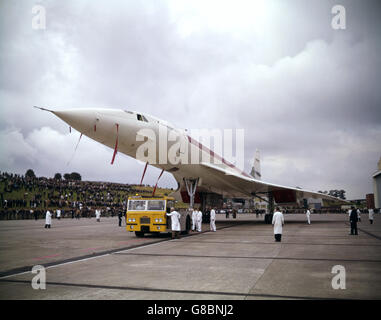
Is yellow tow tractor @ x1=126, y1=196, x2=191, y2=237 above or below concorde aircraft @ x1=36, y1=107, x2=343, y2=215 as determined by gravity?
below

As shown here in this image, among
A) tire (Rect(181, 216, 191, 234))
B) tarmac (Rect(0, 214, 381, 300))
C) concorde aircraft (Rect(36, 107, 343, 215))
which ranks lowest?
tire (Rect(181, 216, 191, 234))

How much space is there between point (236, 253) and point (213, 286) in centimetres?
381

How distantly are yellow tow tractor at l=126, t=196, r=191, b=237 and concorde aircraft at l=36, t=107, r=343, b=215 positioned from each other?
2.31m

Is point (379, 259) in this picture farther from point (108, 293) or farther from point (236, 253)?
point (108, 293)

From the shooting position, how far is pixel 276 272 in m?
5.94

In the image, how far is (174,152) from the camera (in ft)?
51.9

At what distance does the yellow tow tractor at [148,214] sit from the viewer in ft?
41.7

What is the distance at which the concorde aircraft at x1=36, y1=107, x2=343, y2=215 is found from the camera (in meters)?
11.4
